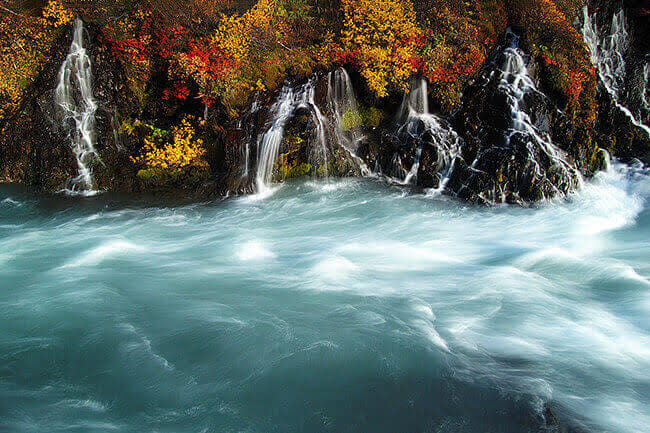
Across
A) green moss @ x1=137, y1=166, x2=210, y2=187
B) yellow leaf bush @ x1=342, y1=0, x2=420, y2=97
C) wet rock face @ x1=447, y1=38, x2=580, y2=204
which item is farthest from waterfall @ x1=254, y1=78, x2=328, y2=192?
wet rock face @ x1=447, y1=38, x2=580, y2=204

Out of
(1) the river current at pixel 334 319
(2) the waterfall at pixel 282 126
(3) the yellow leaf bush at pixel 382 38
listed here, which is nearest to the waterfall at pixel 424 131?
(3) the yellow leaf bush at pixel 382 38

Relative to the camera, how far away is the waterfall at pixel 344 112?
461 inches

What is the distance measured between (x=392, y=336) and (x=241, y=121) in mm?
8712

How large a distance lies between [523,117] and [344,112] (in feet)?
16.4

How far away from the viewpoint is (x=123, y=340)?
4.98 meters

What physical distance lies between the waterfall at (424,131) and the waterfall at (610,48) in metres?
5.89

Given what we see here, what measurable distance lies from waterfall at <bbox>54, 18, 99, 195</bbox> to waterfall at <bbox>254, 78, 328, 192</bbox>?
16.5 feet

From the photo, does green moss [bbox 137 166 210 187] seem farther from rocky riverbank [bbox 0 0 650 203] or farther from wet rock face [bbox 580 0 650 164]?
wet rock face [bbox 580 0 650 164]

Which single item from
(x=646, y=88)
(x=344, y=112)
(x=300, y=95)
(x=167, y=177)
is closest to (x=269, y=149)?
(x=300, y=95)

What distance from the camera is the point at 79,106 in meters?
11.5

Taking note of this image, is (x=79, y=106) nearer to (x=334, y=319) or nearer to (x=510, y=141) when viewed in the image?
(x=334, y=319)

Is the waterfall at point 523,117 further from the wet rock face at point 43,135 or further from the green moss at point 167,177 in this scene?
the wet rock face at point 43,135

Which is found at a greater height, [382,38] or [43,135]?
[382,38]

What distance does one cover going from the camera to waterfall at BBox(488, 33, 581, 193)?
9.61 meters
